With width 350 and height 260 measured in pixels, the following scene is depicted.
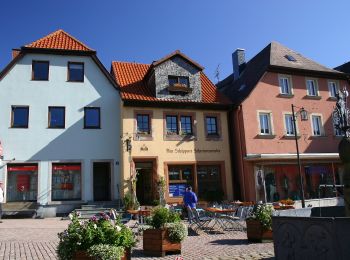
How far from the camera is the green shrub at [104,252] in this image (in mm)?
6621

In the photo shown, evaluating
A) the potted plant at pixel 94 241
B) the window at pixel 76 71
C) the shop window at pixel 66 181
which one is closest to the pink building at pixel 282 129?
the shop window at pixel 66 181

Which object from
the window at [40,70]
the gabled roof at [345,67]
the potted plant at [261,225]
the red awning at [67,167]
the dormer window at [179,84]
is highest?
the gabled roof at [345,67]

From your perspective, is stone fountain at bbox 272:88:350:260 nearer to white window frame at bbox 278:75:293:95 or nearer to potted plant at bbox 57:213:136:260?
potted plant at bbox 57:213:136:260

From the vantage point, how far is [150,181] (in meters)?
22.6

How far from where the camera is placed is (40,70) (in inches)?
890

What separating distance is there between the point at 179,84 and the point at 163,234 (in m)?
15.1

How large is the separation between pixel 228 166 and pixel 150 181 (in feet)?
16.1

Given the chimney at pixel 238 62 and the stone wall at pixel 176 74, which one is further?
the chimney at pixel 238 62

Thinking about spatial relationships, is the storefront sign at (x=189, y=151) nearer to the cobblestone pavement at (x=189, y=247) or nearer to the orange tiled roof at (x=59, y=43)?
the orange tiled roof at (x=59, y=43)

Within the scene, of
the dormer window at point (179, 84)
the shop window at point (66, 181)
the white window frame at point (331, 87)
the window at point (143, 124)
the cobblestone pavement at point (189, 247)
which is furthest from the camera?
the white window frame at point (331, 87)

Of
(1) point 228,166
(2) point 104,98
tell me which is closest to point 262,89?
(1) point 228,166

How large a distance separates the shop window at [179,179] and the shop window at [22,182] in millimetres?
7474

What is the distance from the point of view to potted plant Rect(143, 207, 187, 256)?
970 cm

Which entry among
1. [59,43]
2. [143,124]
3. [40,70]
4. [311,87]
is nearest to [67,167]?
[143,124]
